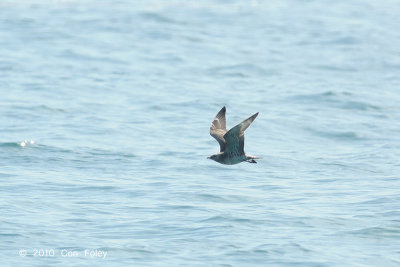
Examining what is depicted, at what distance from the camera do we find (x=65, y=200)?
13453 millimetres

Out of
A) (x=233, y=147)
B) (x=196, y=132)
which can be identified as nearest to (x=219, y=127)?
(x=233, y=147)

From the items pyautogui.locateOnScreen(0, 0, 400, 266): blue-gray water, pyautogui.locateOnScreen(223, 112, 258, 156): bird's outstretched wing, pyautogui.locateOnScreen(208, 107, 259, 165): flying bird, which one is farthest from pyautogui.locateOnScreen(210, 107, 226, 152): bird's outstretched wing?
pyautogui.locateOnScreen(0, 0, 400, 266): blue-gray water

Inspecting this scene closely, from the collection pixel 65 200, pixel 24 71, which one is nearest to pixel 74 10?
pixel 24 71

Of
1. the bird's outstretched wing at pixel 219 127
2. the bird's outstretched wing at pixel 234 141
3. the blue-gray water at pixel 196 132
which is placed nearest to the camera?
the bird's outstretched wing at pixel 234 141

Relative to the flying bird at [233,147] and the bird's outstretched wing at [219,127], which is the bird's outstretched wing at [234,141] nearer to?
the flying bird at [233,147]

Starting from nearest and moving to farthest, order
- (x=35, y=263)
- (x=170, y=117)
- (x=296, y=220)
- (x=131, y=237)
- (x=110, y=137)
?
1. (x=35, y=263)
2. (x=131, y=237)
3. (x=296, y=220)
4. (x=110, y=137)
5. (x=170, y=117)

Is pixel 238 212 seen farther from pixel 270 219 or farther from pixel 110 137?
pixel 110 137

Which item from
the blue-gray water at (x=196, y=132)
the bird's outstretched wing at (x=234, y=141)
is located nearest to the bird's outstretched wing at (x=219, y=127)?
the bird's outstretched wing at (x=234, y=141)

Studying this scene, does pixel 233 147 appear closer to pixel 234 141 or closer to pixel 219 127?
pixel 234 141

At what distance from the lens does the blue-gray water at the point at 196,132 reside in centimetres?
1200

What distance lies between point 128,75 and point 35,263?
43.3ft

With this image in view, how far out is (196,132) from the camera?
1872 cm

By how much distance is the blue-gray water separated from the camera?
12000 mm

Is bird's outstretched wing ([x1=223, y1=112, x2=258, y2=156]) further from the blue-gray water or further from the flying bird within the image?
the blue-gray water
